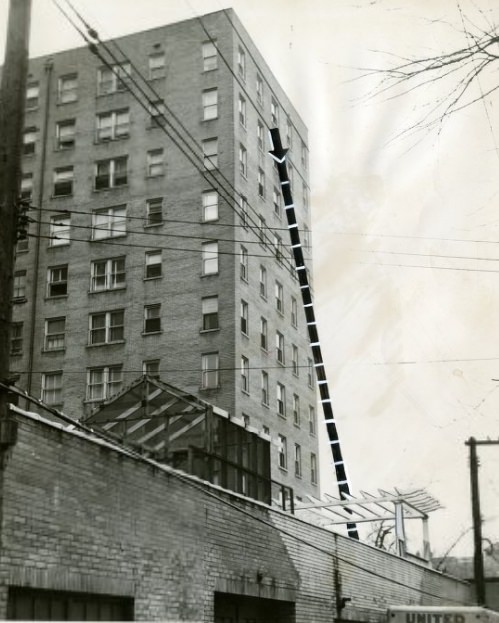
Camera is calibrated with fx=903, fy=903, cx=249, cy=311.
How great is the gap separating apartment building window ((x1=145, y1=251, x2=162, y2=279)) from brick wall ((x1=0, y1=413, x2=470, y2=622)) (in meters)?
23.1

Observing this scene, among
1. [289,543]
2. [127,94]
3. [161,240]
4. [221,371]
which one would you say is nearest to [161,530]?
[289,543]

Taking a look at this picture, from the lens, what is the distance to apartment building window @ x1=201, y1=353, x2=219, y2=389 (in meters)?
39.2

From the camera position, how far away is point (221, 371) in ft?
129

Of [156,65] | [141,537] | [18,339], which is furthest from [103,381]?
[141,537]

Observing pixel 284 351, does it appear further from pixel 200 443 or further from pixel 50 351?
pixel 200 443

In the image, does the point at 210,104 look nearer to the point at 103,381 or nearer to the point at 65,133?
the point at 65,133

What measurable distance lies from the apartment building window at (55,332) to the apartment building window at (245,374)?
8581 mm

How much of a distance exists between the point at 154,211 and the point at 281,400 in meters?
11.1

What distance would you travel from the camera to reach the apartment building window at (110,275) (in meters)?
41.9

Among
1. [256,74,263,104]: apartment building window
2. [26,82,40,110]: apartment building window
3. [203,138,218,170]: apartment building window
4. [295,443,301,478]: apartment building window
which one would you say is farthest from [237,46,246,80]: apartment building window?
[295,443,301,478]: apartment building window

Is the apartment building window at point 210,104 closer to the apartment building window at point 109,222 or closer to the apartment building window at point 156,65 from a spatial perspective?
the apartment building window at point 156,65

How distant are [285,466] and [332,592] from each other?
23.8 metres

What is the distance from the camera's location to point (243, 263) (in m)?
41.2

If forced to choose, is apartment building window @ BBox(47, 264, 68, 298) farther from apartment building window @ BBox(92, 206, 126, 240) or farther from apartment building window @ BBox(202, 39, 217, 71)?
apartment building window @ BBox(202, 39, 217, 71)
